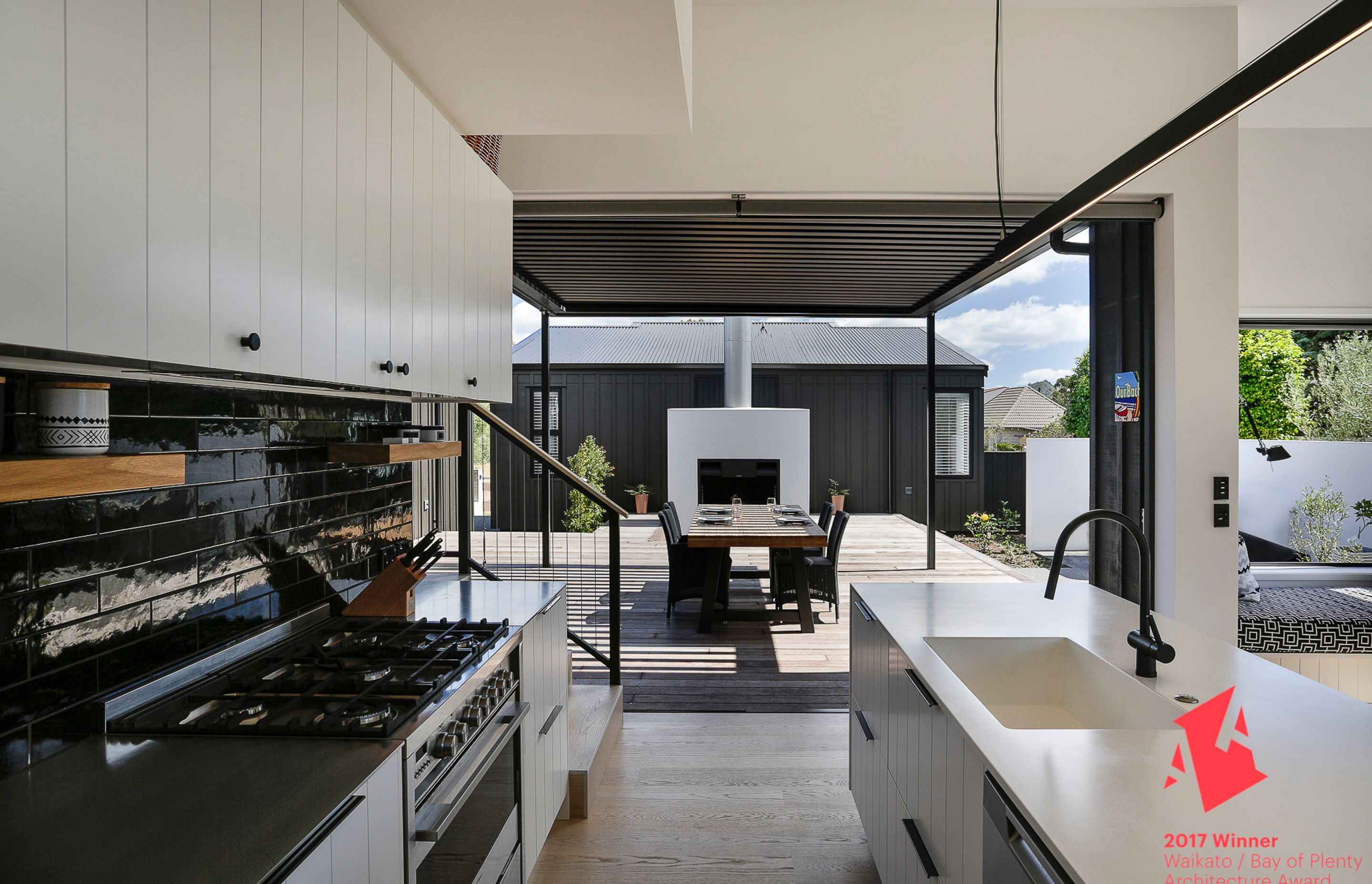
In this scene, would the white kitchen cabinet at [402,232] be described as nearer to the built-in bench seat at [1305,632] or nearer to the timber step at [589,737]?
the timber step at [589,737]

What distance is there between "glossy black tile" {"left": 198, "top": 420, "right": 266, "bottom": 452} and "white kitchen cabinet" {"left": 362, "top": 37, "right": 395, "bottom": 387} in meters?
0.45

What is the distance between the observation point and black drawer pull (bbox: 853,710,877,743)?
7.34 feet

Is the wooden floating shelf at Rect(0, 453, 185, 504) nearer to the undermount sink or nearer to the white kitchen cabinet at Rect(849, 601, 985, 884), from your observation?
the white kitchen cabinet at Rect(849, 601, 985, 884)

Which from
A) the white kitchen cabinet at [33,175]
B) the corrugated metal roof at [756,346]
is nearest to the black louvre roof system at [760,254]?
the white kitchen cabinet at [33,175]

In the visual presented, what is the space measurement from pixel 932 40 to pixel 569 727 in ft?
12.3

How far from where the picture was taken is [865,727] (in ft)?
7.59

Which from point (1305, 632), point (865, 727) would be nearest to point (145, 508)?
point (865, 727)

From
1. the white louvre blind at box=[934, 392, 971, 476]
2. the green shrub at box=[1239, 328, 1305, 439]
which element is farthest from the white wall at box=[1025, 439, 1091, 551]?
the white louvre blind at box=[934, 392, 971, 476]

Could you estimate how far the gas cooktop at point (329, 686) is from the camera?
1263 millimetres

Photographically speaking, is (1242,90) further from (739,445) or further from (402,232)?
(739,445)

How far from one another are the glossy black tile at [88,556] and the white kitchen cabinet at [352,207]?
0.55 meters

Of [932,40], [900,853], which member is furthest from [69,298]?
[932,40]

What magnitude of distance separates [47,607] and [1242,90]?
7.80 ft

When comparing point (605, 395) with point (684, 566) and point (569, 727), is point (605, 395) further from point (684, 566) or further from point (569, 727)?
point (569, 727)
